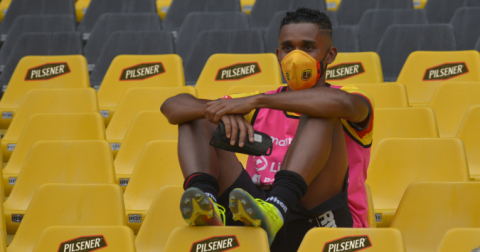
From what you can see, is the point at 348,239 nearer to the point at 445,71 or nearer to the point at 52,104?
the point at 445,71

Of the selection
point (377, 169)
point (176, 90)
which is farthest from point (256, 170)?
point (176, 90)

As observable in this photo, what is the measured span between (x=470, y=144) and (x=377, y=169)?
429 mm

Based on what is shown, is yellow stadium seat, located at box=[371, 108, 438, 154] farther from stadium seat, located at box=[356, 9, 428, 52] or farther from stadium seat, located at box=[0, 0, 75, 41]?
stadium seat, located at box=[0, 0, 75, 41]

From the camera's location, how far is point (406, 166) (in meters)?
2.18

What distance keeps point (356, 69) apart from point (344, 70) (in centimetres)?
6

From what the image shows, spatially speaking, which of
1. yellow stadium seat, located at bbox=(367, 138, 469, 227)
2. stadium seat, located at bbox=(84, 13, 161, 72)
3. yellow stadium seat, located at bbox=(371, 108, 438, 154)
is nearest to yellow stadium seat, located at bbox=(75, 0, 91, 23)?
stadium seat, located at bbox=(84, 13, 161, 72)

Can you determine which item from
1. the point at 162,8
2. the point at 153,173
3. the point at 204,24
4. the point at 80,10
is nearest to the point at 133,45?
the point at 204,24

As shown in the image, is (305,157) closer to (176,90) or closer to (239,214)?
(239,214)

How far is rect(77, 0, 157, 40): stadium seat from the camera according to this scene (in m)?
4.39

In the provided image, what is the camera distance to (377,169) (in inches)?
87.5

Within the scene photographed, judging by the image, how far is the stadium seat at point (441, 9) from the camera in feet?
13.0

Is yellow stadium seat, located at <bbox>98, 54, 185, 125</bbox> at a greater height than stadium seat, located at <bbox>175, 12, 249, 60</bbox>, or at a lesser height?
lesser

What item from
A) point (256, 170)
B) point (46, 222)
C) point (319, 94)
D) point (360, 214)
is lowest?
point (46, 222)

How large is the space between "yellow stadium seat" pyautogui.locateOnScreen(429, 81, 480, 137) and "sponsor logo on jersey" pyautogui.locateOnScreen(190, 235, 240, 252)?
1.61 meters
